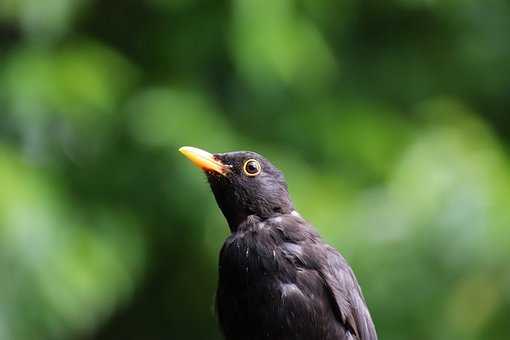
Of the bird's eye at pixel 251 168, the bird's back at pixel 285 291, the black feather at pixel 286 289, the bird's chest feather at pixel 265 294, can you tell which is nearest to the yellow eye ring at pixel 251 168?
the bird's eye at pixel 251 168

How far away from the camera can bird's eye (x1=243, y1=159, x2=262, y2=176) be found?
5.45 metres

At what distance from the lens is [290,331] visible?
4809 millimetres

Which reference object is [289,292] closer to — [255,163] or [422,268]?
[255,163]

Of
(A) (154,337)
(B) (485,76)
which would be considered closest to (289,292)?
(A) (154,337)

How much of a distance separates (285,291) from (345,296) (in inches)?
12.2

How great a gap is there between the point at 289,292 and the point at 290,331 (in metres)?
0.16

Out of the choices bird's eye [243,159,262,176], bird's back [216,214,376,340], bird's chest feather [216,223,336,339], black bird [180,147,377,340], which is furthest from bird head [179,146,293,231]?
bird's chest feather [216,223,336,339]

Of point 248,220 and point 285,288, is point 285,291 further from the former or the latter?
point 248,220

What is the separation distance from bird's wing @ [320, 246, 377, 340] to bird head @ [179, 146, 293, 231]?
0.43 m

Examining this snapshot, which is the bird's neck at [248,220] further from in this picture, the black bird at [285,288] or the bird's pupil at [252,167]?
the bird's pupil at [252,167]

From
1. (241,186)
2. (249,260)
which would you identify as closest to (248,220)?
(241,186)

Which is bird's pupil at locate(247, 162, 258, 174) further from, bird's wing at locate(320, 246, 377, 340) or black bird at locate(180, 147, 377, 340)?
bird's wing at locate(320, 246, 377, 340)

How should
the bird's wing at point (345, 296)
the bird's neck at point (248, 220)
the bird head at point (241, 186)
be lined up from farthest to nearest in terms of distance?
the bird head at point (241, 186) < the bird's neck at point (248, 220) < the bird's wing at point (345, 296)

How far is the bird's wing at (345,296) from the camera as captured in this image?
193 inches
